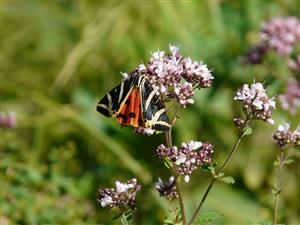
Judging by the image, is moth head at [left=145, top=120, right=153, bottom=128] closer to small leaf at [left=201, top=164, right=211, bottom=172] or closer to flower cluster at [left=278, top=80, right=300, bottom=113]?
small leaf at [left=201, top=164, right=211, bottom=172]

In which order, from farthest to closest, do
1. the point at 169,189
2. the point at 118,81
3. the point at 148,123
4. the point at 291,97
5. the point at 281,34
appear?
the point at 118,81 → the point at 281,34 → the point at 291,97 → the point at 169,189 → the point at 148,123

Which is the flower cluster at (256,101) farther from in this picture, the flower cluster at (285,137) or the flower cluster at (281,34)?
the flower cluster at (281,34)

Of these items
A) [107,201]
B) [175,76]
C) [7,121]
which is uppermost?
[7,121]

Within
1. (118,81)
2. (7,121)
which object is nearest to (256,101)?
(7,121)

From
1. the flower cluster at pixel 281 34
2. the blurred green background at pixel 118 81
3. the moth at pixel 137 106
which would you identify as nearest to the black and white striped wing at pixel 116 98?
the moth at pixel 137 106

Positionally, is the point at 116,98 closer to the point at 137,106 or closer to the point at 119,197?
the point at 137,106

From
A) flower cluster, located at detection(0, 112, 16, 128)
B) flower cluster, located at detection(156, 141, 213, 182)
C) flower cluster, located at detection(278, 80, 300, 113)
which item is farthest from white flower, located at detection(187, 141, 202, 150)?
flower cluster, located at detection(0, 112, 16, 128)
